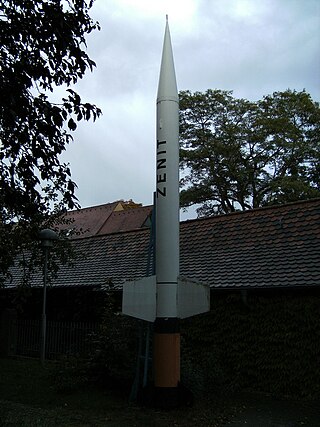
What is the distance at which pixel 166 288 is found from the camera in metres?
9.02

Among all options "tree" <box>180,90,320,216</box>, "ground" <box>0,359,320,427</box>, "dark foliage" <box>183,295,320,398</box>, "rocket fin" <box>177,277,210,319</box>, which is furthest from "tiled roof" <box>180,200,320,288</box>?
"tree" <box>180,90,320,216</box>

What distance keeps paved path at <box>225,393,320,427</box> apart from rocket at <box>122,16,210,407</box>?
4.14ft

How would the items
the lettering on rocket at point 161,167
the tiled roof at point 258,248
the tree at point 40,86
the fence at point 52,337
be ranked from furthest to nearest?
1. the fence at point 52,337
2. the tiled roof at point 258,248
3. the lettering on rocket at point 161,167
4. the tree at point 40,86

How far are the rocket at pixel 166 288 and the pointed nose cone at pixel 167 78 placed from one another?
0.02 meters

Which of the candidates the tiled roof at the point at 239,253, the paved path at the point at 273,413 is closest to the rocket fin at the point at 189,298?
the paved path at the point at 273,413

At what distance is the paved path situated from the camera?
812 cm

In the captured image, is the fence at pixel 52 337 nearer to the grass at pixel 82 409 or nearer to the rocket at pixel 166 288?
the grass at pixel 82 409

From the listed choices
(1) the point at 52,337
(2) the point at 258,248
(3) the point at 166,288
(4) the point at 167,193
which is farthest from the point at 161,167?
(1) the point at 52,337

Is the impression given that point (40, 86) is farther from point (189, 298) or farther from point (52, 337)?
point (52, 337)

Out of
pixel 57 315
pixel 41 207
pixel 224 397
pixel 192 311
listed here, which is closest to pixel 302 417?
pixel 224 397

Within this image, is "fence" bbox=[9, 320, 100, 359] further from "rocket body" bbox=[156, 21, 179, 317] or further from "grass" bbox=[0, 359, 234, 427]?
"rocket body" bbox=[156, 21, 179, 317]

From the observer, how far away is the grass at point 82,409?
306 inches

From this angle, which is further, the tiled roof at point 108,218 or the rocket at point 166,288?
the tiled roof at point 108,218

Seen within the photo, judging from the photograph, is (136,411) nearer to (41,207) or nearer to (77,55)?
(41,207)
